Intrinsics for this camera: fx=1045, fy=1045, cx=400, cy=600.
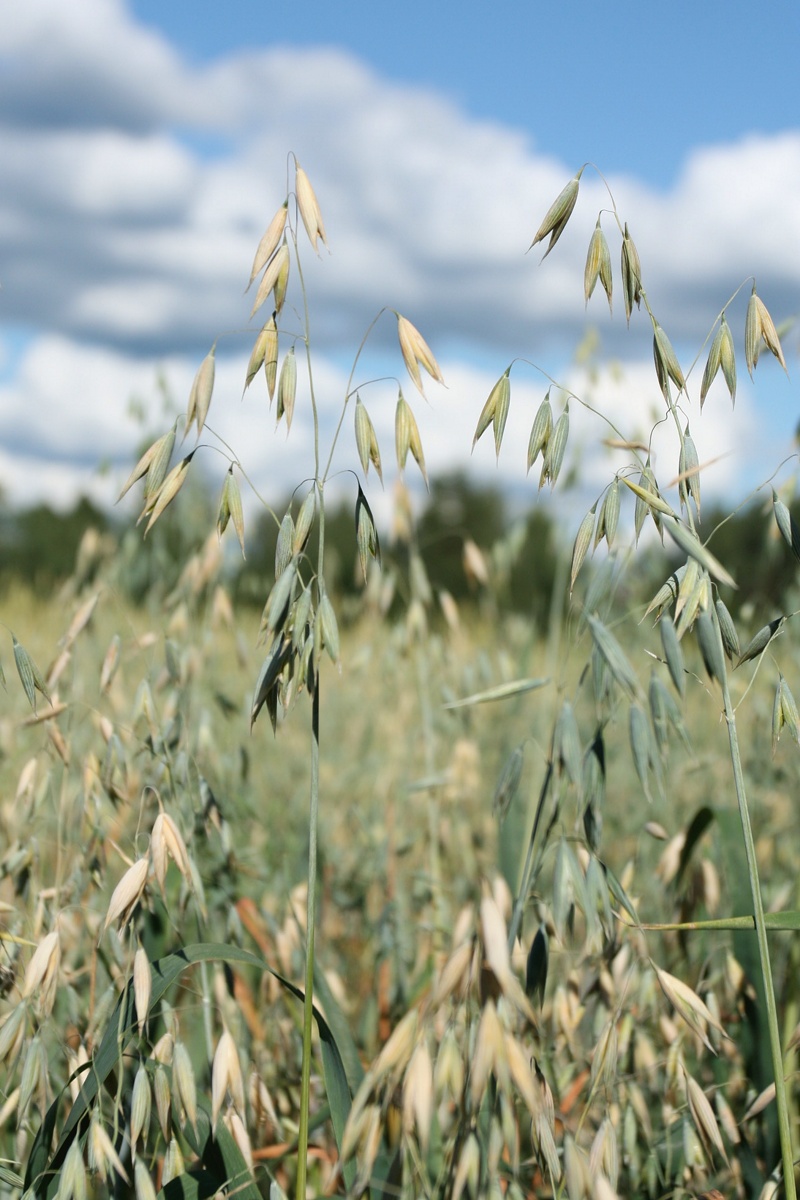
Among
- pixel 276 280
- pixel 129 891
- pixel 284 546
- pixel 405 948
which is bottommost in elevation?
pixel 405 948

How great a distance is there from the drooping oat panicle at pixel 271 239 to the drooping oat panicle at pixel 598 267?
28 centimetres

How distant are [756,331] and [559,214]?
226 millimetres

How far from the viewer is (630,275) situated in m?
0.94

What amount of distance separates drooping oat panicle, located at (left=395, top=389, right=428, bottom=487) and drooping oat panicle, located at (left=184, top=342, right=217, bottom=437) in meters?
0.17

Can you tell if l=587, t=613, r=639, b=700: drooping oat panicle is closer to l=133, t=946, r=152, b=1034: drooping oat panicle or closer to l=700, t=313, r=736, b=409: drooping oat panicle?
l=700, t=313, r=736, b=409: drooping oat panicle

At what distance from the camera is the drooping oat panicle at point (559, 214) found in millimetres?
948

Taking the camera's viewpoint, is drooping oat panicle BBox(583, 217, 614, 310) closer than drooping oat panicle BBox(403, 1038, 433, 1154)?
No

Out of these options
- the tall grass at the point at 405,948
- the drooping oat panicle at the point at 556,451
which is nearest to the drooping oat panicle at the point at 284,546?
the tall grass at the point at 405,948

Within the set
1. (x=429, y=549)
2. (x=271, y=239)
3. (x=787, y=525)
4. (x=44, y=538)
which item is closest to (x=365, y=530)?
(x=271, y=239)

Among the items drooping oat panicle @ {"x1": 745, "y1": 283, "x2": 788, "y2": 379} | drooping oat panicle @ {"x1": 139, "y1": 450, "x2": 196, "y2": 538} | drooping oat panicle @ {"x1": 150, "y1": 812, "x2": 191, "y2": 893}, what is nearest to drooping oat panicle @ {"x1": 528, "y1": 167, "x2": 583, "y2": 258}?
drooping oat panicle @ {"x1": 745, "y1": 283, "x2": 788, "y2": 379}

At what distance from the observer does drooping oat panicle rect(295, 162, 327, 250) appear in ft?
3.03

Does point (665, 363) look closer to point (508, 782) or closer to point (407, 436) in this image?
point (407, 436)

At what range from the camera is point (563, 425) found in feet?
3.19

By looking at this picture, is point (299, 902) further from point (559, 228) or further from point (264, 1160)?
point (559, 228)
